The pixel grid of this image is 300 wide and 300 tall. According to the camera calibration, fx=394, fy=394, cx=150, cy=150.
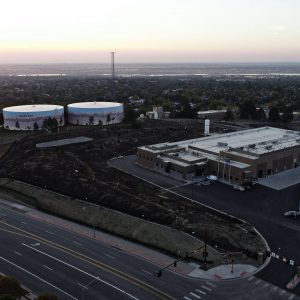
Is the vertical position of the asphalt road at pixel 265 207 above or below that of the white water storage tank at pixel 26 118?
below

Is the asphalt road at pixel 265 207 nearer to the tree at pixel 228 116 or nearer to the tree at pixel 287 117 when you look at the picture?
the tree at pixel 228 116

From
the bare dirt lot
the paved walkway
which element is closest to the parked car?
the paved walkway

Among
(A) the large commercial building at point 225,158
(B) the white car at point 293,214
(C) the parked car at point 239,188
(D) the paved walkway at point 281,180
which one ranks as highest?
(A) the large commercial building at point 225,158

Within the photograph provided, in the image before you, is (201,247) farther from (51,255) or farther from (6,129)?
(6,129)

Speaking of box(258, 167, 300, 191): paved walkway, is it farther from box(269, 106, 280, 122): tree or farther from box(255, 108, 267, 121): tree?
box(255, 108, 267, 121): tree

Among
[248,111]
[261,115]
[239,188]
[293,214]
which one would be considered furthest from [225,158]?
[248,111]

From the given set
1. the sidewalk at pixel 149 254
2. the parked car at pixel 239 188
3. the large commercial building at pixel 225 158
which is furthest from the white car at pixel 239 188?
the sidewalk at pixel 149 254

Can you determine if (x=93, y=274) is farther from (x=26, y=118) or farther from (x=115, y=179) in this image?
(x=26, y=118)
